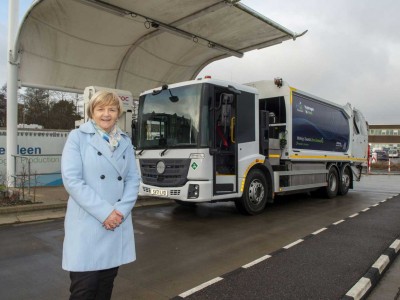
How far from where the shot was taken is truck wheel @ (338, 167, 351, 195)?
41.7 ft

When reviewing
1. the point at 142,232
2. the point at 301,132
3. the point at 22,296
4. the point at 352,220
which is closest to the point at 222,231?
the point at 142,232

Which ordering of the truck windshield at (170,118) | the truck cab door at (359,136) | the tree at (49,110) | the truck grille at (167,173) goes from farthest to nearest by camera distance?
the tree at (49,110) < the truck cab door at (359,136) < the truck windshield at (170,118) < the truck grille at (167,173)

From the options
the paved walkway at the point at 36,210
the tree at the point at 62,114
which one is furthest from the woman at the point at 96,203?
the tree at the point at 62,114

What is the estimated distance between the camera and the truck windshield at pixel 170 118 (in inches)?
284

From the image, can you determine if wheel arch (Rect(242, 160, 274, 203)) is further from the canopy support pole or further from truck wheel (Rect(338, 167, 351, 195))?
the canopy support pole

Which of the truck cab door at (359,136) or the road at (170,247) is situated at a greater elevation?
the truck cab door at (359,136)

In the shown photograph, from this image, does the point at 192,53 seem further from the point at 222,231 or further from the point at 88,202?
the point at 88,202

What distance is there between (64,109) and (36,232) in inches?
1243

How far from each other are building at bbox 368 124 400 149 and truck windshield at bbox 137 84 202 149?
3296 inches

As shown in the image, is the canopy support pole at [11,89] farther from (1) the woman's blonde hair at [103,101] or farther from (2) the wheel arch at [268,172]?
(1) the woman's blonde hair at [103,101]

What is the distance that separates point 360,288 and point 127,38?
33.5ft

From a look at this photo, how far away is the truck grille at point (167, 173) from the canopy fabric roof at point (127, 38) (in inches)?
172

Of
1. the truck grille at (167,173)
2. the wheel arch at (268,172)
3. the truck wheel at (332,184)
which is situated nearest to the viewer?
the truck grille at (167,173)

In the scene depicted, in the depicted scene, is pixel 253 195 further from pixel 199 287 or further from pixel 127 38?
pixel 127 38
